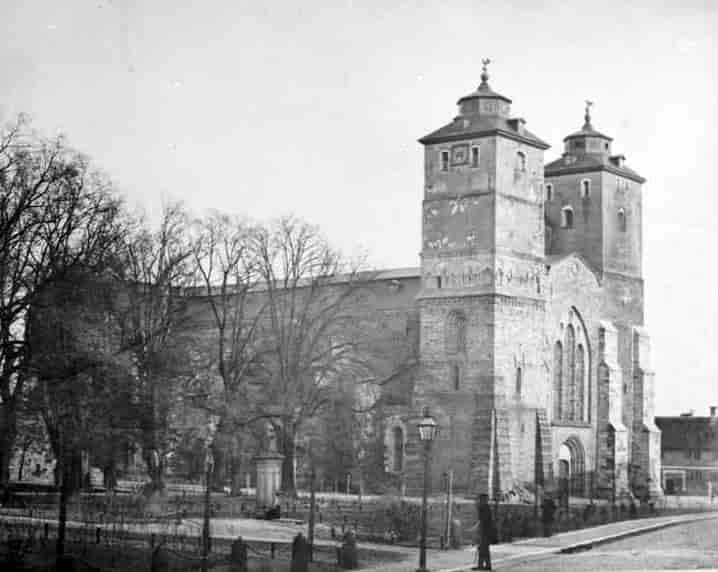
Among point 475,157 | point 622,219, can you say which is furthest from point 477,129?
point 622,219

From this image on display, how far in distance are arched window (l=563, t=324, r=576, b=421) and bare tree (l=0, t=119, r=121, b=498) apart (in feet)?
101

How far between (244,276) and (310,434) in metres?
8.06

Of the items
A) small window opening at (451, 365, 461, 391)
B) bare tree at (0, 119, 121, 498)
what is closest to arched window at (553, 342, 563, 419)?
small window opening at (451, 365, 461, 391)

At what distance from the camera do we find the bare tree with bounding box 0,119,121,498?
32.0 m

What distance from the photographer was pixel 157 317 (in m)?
46.0

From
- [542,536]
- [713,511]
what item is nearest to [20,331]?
[542,536]

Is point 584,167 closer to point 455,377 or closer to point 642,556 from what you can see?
point 455,377

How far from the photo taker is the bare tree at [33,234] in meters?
32.0

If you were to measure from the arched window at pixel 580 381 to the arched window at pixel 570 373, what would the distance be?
10.1 inches

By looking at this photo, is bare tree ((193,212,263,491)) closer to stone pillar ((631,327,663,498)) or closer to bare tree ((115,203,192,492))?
bare tree ((115,203,192,492))

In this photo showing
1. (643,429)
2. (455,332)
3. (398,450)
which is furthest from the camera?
(643,429)

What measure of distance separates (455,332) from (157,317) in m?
15.4

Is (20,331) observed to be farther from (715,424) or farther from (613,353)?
(715,424)

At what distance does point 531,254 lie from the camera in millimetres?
57719
